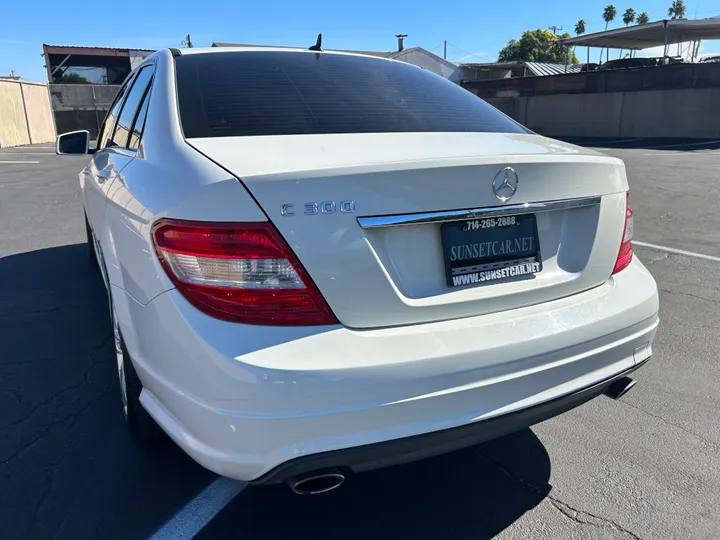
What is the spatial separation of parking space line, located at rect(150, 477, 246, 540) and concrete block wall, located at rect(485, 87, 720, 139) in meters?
24.9

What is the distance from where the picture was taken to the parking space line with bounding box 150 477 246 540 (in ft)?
6.79

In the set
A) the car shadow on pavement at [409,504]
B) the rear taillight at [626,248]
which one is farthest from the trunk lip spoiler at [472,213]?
the car shadow on pavement at [409,504]

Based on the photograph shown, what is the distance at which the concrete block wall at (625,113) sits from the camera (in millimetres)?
22344

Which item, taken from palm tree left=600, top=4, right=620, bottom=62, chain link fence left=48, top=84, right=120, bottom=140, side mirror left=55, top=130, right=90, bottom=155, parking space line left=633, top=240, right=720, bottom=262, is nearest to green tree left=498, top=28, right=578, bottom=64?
palm tree left=600, top=4, right=620, bottom=62

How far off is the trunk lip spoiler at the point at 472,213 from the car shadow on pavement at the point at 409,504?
115 cm

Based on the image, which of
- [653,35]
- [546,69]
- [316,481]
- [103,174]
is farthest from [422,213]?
[546,69]

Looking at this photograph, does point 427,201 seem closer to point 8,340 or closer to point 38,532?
point 38,532

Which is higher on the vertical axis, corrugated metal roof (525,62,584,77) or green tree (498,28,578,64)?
green tree (498,28,578,64)

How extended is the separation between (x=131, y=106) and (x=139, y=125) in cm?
65

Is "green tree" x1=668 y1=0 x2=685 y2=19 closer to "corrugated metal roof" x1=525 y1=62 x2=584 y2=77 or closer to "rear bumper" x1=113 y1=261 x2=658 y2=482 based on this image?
"corrugated metal roof" x1=525 y1=62 x2=584 y2=77

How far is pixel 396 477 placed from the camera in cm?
240

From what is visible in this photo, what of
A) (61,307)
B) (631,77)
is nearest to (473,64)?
(631,77)

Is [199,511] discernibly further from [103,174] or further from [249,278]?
[103,174]

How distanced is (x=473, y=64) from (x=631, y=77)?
87.6 ft
